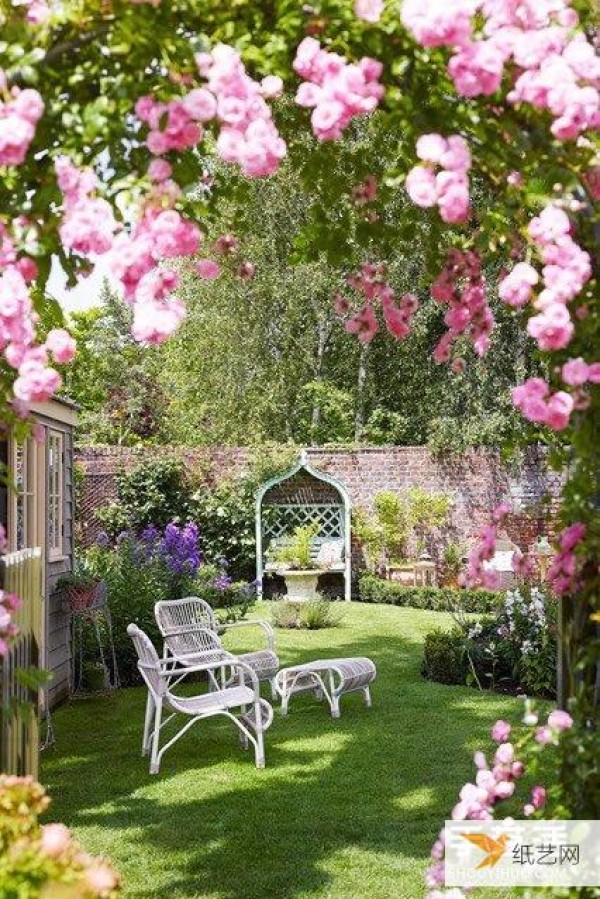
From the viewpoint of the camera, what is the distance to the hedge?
11836 mm

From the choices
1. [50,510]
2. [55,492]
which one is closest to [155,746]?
[50,510]

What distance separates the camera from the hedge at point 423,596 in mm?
11836

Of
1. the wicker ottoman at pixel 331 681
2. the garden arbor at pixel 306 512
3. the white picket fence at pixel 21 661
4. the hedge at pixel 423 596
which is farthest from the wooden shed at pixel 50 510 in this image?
the garden arbor at pixel 306 512

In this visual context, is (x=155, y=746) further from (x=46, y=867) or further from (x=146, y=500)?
(x=146, y=500)

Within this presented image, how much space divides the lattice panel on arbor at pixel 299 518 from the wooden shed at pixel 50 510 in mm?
5851

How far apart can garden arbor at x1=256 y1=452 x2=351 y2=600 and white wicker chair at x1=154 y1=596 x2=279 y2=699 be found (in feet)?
21.3

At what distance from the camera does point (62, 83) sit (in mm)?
2318

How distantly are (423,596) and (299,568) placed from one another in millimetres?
1651

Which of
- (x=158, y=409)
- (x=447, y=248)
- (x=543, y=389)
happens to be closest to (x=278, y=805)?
(x=447, y=248)

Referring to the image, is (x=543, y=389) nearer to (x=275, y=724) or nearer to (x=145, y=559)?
(x=275, y=724)

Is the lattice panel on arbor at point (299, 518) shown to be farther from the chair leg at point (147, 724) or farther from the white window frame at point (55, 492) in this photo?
the chair leg at point (147, 724)

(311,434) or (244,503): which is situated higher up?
(311,434)

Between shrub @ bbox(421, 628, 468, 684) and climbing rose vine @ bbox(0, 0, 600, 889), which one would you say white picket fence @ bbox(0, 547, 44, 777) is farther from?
shrub @ bbox(421, 628, 468, 684)

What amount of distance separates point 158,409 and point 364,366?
6.65m
